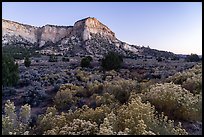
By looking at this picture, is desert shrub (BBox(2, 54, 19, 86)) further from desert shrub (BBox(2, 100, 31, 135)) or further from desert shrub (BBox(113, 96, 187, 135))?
desert shrub (BBox(113, 96, 187, 135))

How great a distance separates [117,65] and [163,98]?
65.9ft

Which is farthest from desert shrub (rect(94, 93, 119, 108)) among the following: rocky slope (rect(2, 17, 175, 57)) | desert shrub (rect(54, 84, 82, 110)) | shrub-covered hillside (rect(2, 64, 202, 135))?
rocky slope (rect(2, 17, 175, 57))

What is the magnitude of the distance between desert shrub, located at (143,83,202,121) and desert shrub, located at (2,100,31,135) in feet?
11.0

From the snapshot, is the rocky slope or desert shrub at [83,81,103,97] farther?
the rocky slope

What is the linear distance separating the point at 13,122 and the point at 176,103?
13.3 ft

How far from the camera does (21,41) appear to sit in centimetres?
10350

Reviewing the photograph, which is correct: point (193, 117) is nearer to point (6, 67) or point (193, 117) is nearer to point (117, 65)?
point (6, 67)

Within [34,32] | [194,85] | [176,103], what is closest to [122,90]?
[194,85]

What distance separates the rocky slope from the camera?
8684 cm

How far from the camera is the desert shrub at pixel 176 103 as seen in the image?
7.21m

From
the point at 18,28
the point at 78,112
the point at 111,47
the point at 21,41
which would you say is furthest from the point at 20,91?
the point at 18,28

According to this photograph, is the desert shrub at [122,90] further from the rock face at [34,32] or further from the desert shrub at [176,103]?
the rock face at [34,32]

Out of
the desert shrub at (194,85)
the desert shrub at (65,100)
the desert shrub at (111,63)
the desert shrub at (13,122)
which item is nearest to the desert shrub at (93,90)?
the desert shrub at (65,100)

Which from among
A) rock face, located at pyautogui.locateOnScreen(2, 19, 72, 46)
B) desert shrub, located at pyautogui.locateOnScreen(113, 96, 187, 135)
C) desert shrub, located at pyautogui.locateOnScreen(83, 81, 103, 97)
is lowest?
desert shrub, located at pyautogui.locateOnScreen(83, 81, 103, 97)
